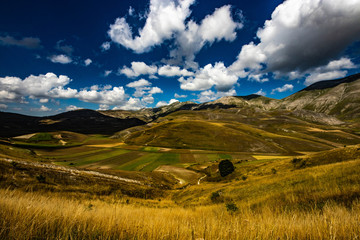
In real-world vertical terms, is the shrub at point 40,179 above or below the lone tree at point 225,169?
above

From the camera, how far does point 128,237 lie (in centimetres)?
269

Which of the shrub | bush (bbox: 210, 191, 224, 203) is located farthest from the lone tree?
the shrub

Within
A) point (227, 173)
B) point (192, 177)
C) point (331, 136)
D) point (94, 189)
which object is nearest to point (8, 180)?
point (94, 189)

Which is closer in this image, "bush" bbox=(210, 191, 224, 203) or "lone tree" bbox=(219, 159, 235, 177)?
"bush" bbox=(210, 191, 224, 203)

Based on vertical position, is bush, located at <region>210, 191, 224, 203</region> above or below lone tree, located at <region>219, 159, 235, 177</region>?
above

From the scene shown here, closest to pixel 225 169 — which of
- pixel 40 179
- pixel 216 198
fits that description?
pixel 216 198

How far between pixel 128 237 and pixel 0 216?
218 cm

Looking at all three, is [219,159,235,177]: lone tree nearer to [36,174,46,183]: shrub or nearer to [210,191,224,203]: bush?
[210,191,224,203]: bush

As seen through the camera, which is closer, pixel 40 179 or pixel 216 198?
pixel 216 198

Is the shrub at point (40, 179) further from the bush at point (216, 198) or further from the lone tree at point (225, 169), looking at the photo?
the lone tree at point (225, 169)

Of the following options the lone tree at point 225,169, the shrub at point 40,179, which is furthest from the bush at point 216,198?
the lone tree at point 225,169

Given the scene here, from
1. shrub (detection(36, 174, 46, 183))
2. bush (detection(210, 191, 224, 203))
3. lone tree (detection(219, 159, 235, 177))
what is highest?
shrub (detection(36, 174, 46, 183))

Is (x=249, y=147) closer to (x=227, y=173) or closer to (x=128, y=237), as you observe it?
(x=227, y=173)

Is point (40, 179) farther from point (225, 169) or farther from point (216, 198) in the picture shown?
point (225, 169)
